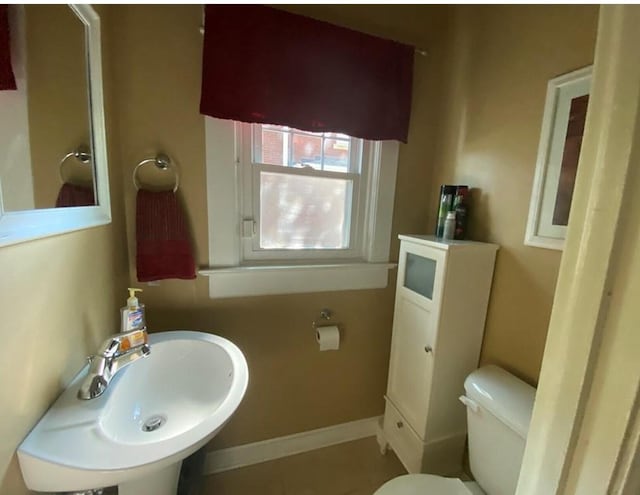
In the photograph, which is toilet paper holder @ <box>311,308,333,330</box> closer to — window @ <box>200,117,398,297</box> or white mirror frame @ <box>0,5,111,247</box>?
window @ <box>200,117,398,297</box>

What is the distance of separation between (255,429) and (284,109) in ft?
5.29

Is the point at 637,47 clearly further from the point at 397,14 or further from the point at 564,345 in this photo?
the point at 397,14

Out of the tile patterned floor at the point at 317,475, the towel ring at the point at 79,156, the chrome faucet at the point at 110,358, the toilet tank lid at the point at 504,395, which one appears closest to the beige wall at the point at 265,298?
the tile patterned floor at the point at 317,475

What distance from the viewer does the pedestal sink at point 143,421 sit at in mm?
624

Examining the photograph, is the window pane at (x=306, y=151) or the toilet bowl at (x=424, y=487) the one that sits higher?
the window pane at (x=306, y=151)

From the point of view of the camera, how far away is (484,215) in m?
1.35

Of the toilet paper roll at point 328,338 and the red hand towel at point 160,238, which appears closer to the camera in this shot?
the red hand towel at point 160,238

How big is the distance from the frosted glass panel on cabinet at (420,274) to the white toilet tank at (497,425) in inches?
15.4

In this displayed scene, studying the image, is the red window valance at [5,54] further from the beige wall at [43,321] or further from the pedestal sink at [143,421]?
the pedestal sink at [143,421]

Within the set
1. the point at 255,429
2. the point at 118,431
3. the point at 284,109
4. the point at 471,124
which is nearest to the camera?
the point at 118,431

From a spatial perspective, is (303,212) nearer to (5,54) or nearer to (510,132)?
(510,132)

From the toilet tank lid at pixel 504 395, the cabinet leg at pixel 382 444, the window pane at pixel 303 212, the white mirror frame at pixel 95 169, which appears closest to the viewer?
the white mirror frame at pixel 95 169

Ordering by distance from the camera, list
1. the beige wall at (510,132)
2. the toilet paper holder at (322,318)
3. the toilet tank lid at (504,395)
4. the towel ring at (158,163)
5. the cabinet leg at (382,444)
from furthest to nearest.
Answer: the cabinet leg at (382,444) < the toilet paper holder at (322,318) < the towel ring at (158,163) < the beige wall at (510,132) < the toilet tank lid at (504,395)

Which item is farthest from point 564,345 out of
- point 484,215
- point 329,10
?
point 329,10
